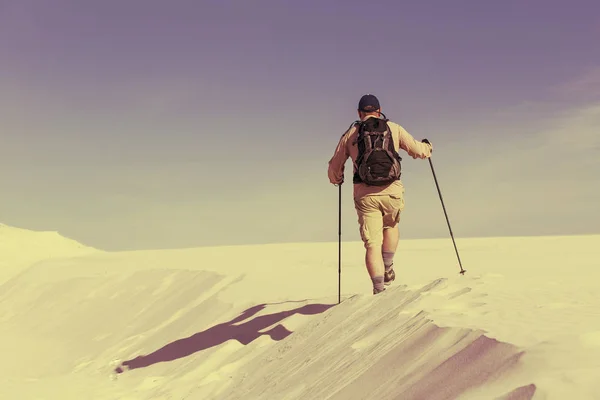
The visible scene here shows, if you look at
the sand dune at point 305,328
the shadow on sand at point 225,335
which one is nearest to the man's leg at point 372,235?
the sand dune at point 305,328

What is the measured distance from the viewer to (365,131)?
607 cm

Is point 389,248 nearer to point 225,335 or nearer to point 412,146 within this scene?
point 412,146

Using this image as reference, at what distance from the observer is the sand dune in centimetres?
315

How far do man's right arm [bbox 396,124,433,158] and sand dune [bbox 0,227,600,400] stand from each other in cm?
144

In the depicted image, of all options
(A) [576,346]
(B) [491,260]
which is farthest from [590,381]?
(B) [491,260]

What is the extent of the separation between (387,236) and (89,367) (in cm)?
565

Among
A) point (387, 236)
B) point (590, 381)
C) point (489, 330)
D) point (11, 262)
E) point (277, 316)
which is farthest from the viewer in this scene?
point (11, 262)

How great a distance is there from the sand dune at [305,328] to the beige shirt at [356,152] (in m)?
1.07

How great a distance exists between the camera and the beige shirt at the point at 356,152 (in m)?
6.25

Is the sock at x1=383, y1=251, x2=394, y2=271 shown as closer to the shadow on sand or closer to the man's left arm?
the man's left arm

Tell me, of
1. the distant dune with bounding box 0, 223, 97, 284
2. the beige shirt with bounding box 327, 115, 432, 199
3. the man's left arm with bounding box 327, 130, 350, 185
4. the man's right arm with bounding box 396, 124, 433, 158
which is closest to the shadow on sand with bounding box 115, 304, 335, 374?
the man's left arm with bounding box 327, 130, 350, 185

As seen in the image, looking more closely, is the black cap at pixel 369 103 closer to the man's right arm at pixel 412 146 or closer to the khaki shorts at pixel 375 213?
the man's right arm at pixel 412 146

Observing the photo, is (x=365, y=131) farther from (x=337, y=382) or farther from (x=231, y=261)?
(x=231, y=261)

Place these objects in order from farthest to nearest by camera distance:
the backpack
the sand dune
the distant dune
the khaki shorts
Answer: the distant dune → the khaki shorts → the backpack → the sand dune
